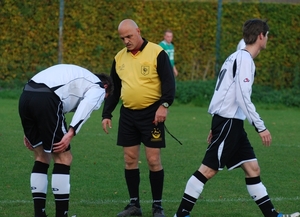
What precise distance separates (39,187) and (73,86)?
106 centimetres

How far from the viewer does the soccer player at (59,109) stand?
21.6ft

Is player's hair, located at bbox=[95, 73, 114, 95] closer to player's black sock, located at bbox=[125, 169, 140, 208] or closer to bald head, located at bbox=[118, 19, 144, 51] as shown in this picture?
bald head, located at bbox=[118, 19, 144, 51]

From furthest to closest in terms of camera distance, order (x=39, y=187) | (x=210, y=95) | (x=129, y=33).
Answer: (x=210, y=95)
(x=129, y=33)
(x=39, y=187)

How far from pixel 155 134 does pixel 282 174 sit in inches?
118

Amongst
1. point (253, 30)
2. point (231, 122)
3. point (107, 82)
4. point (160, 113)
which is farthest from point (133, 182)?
point (253, 30)

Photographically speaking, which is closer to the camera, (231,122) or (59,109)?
(59,109)

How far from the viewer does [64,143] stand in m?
6.55

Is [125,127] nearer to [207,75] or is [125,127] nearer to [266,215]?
[266,215]

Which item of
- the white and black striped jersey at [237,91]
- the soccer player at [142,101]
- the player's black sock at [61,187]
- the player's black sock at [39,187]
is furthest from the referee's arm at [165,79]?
the player's black sock at [39,187]

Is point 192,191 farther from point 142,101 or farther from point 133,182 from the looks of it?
point 142,101

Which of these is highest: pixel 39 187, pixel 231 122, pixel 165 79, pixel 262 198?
pixel 165 79

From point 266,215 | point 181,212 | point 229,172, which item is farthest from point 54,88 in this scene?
point 229,172

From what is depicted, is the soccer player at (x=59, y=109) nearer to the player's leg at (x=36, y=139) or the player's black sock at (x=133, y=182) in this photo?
the player's leg at (x=36, y=139)

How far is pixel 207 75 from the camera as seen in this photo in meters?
22.1
